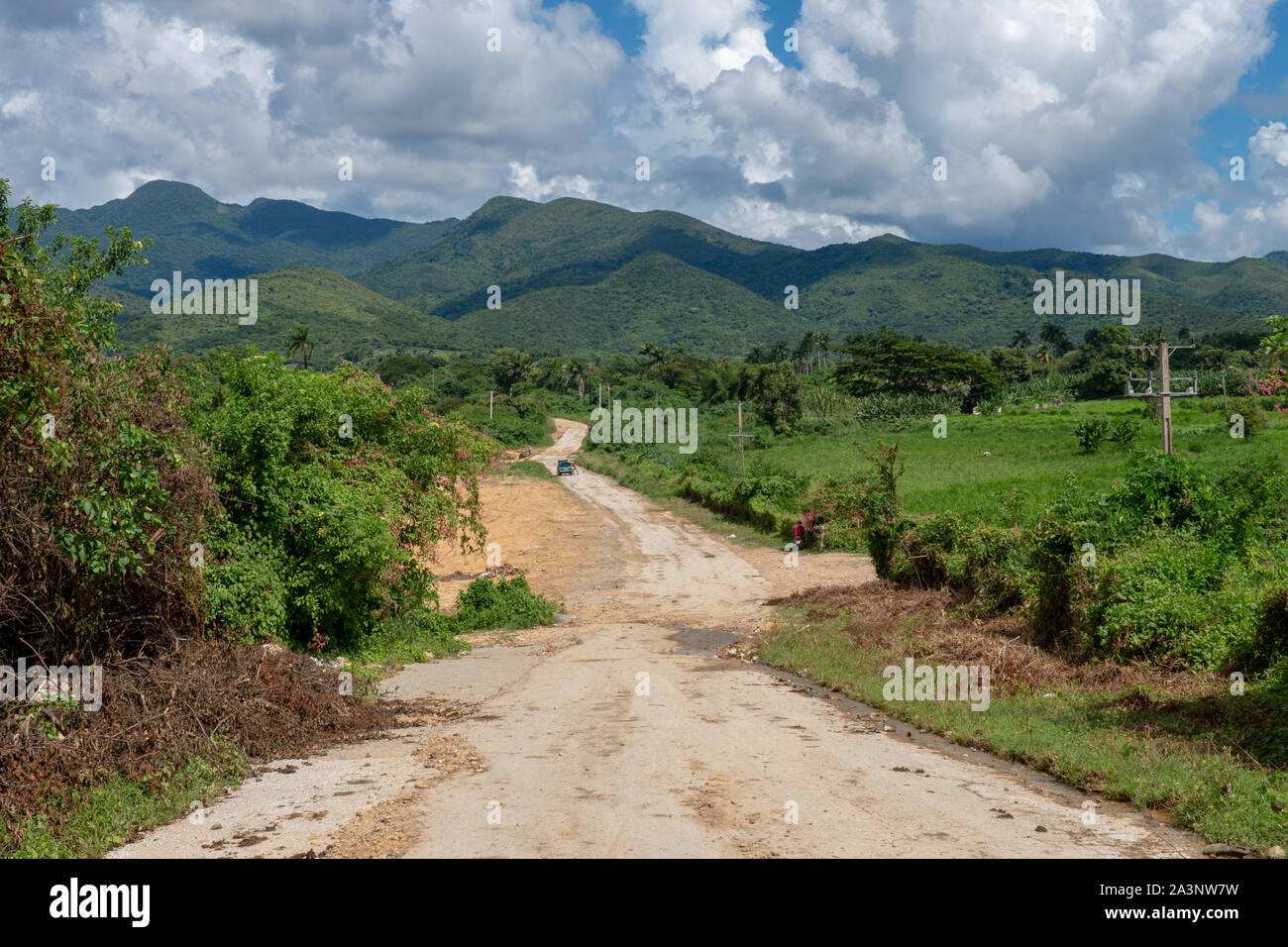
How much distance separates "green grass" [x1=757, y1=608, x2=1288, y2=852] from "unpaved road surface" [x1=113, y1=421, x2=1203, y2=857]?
0.93 ft

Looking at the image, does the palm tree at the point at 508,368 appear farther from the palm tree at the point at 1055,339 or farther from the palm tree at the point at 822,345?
the palm tree at the point at 1055,339

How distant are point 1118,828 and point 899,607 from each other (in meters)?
10.1

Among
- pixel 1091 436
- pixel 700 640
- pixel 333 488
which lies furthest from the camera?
pixel 1091 436

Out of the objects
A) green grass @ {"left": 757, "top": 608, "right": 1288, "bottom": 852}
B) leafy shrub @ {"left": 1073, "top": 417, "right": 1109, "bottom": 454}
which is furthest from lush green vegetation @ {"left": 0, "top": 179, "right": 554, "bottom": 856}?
leafy shrub @ {"left": 1073, "top": 417, "right": 1109, "bottom": 454}

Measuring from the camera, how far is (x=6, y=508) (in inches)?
301

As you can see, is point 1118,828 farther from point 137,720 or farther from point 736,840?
point 137,720

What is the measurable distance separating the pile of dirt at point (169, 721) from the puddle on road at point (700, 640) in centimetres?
696

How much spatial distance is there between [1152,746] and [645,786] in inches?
188

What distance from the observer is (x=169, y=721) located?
27.2ft

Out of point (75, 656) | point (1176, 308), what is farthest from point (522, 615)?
point (1176, 308)

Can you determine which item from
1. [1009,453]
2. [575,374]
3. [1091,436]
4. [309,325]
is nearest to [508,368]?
[575,374]

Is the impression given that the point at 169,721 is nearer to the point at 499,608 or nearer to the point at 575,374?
the point at 499,608

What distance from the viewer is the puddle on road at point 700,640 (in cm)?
1695

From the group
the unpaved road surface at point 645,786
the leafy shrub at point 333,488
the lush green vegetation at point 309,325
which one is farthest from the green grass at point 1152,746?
the lush green vegetation at point 309,325
